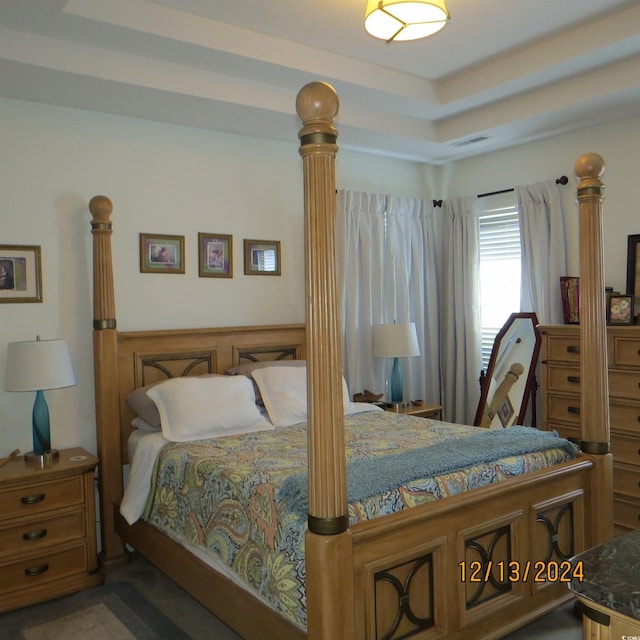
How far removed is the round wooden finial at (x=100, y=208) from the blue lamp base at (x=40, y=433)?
992 mm

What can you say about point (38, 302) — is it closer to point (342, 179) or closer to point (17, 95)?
point (17, 95)

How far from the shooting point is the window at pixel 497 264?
463cm

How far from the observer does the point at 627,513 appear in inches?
138

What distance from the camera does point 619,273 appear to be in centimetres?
393

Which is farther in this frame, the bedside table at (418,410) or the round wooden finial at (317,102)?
the bedside table at (418,410)

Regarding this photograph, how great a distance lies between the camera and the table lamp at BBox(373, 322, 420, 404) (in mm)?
4328

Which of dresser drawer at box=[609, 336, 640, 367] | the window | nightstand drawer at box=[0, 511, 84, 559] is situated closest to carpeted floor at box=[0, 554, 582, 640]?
nightstand drawer at box=[0, 511, 84, 559]

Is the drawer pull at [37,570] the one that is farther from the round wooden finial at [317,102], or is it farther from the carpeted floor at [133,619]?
the round wooden finial at [317,102]

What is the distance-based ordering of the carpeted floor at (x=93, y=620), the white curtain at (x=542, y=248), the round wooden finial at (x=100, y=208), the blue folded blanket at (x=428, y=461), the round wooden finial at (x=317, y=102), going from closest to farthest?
the round wooden finial at (x=317, y=102) → the blue folded blanket at (x=428, y=461) → the carpeted floor at (x=93, y=620) → the round wooden finial at (x=100, y=208) → the white curtain at (x=542, y=248)

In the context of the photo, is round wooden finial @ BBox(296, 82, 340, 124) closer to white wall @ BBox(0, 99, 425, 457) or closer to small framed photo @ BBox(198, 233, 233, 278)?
white wall @ BBox(0, 99, 425, 457)

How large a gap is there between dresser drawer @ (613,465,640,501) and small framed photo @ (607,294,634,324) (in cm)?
85

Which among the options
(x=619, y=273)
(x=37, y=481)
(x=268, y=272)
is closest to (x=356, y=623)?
(x=37, y=481)

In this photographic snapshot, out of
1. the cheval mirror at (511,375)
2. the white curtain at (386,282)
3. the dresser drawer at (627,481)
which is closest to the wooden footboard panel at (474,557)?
the dresser drawer at (627,481)

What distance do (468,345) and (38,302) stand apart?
10.2 feet
